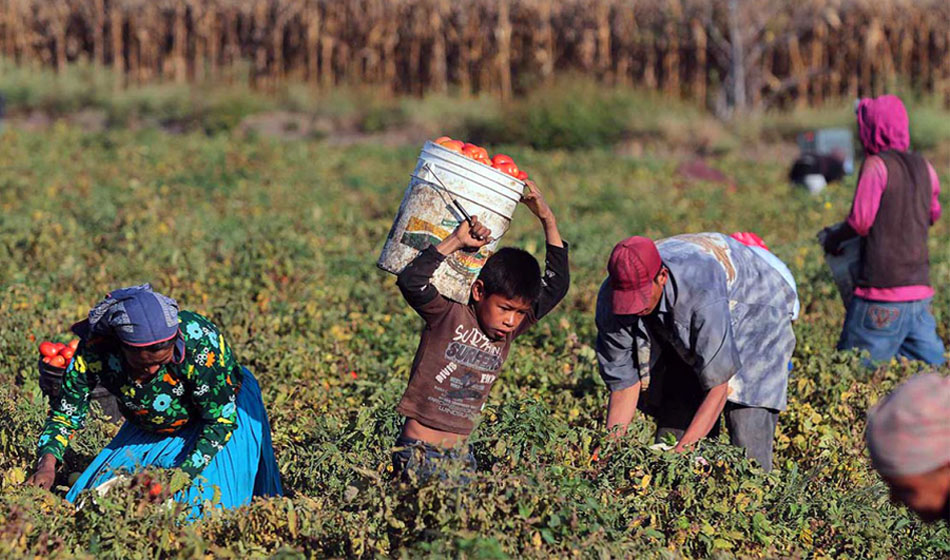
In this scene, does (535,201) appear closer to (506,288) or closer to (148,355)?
(506,288)

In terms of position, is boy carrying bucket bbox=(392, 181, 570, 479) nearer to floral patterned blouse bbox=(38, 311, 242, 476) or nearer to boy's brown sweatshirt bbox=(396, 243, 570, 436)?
boy's brown sweatshirt bbox=(396, 243, 570, 436)

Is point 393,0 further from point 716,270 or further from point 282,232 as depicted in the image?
point 716,270

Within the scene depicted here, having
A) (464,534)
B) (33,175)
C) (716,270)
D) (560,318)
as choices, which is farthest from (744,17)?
(464,534)

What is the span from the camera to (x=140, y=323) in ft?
13.7

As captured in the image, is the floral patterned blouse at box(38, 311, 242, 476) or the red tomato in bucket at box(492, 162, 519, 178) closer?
the red tomato in bucket at box(492, 162, 519, 178)

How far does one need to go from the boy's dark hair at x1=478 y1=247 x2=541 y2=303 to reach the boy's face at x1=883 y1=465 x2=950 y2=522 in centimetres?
160

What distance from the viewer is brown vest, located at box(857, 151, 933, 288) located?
634 cm

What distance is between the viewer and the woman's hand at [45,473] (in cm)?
431

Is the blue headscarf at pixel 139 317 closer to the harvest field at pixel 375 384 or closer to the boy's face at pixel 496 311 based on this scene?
the harvest field at pixel 375 384

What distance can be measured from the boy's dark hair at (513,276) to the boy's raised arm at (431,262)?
3.8 inches

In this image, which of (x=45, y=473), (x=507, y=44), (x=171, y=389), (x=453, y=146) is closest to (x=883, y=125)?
(x=453, y=146)

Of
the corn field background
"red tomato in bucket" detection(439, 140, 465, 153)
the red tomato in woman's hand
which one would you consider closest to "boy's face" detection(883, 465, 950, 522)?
"red tomato in bucket" detection(439, 140, 465, 153)

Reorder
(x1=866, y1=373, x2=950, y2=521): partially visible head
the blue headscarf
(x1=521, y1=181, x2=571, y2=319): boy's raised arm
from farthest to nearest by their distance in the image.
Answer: (x1=521, y1=181, x2=571, y2=319): boy's raised arm → the blue headscarf → (x1=866, y1=373, x2=950, y2=521): partially visible head

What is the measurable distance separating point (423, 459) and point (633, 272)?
0.99 m
